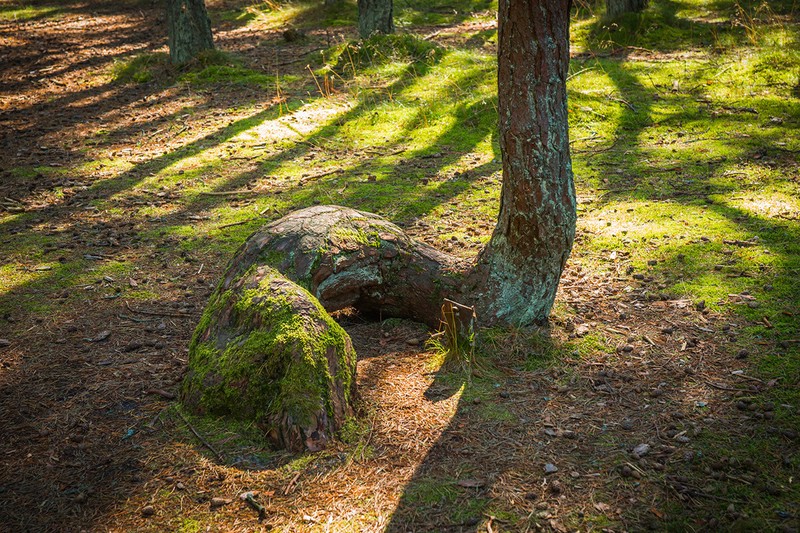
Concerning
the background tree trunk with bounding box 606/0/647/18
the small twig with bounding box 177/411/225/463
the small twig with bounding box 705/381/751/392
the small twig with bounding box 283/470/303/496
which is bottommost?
the small twig with bounding box 705/381/751/392

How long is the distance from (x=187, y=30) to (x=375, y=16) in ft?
12.6

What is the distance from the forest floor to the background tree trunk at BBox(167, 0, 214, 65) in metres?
0.40

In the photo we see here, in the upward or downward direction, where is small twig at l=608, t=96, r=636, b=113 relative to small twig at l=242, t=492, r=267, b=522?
upward

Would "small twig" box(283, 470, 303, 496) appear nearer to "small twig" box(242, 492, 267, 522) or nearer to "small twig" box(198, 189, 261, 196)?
"small twig" box(242, 492, 267, 522)

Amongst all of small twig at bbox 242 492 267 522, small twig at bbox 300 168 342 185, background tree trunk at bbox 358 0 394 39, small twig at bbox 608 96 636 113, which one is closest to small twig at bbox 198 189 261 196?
small twig at bbox 300 168 342 185

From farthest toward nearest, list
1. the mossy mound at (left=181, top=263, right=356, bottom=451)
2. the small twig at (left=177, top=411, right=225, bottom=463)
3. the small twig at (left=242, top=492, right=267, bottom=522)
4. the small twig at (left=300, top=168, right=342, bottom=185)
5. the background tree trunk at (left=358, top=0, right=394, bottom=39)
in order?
the background tree trunk at (left=358, top=0, right=394, bottom=39) → the small twig at (left=300, top=168, right=342, bottom=185) → the mossy mound at (left=181, top=263, right=356, bottom=451) → the small twig at (left=177, top=411, right=225, bottom=463) → the small twig at (left=242, top=492, right=267, bottom=522)

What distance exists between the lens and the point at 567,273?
19.6 ft

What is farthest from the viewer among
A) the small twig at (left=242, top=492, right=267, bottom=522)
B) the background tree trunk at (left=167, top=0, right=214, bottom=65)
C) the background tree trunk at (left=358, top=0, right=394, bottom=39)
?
the background tree trunk at (left=358, top=0, right=394, bottom=39)

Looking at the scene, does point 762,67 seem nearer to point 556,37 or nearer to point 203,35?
point 556,37

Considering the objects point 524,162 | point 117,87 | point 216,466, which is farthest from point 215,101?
point 216,466

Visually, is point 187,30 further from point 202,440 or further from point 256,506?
point 256,506

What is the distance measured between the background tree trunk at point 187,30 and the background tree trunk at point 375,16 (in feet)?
10.5

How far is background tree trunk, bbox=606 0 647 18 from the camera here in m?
12.8

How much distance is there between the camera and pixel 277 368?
399 centimetres
